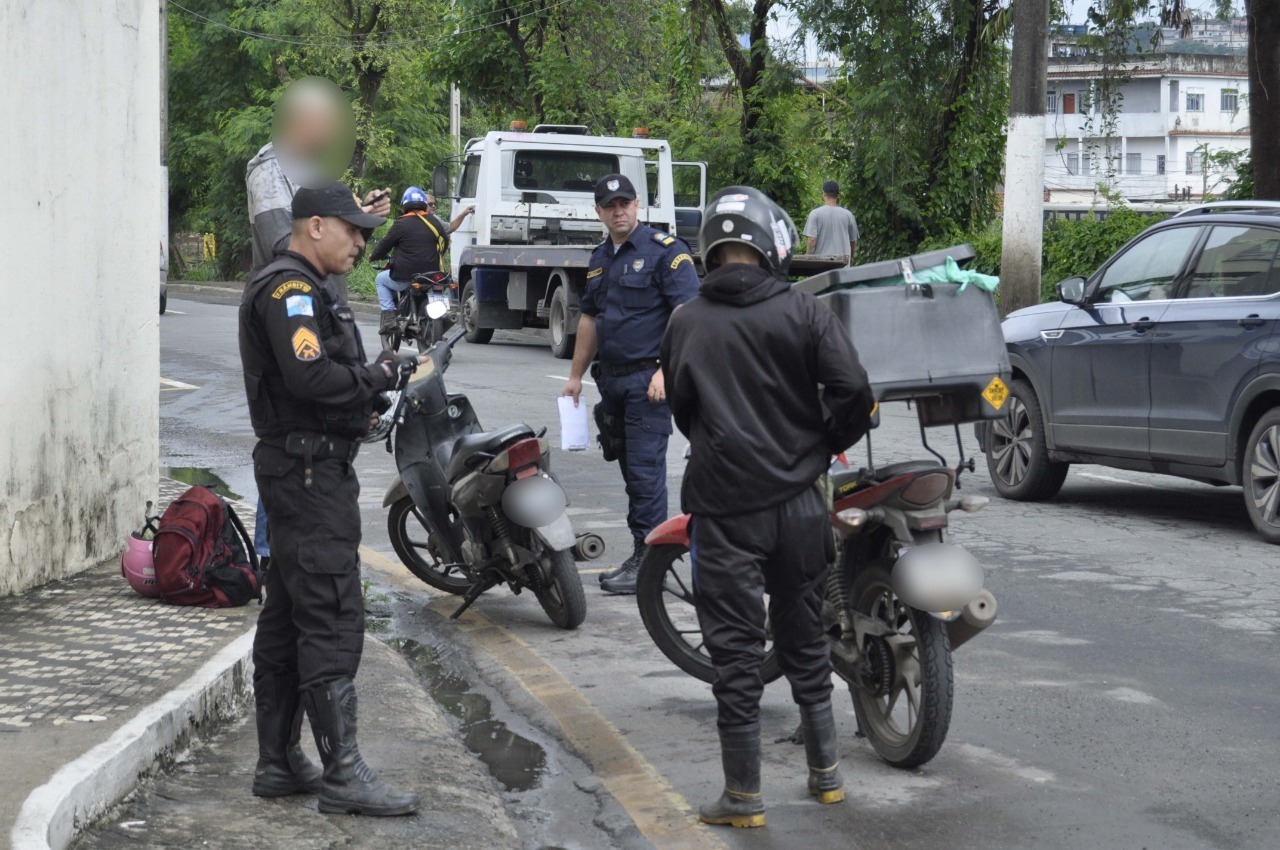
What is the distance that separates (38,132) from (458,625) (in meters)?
2.73

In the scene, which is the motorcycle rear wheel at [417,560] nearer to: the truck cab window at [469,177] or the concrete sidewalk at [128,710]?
the concrete sidewalk at [128,710]

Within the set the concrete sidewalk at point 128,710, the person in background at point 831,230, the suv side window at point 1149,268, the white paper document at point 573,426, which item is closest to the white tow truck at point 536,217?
the person in background at point 831,230

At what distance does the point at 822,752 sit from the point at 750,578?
591mm

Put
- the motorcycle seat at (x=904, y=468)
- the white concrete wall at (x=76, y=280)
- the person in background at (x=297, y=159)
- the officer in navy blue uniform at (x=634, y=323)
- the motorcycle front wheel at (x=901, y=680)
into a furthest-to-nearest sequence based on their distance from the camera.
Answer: the officer in navy blue uniform at (x=634, y=323)
the white concrete wall at (x=76, y=280)
the person in background at (x=297, y=159)
the motorcycle seat at (x=904, y=468)
the motorcycle front wheel at (x=901, y=680)

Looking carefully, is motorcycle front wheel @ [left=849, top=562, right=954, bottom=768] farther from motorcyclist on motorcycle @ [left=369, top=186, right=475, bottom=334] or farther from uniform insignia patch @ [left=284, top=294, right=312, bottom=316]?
motorcyclist on motorcycle @ [left=369, top=186, right=475, bottom=334]

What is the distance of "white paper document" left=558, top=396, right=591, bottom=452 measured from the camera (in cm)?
775

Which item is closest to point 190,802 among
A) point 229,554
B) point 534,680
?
point 534,680

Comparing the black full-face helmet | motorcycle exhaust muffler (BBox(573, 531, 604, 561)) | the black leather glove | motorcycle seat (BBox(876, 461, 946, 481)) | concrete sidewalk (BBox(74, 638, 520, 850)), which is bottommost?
concrete sidewalk (BBox(74, 638, 520, 850))

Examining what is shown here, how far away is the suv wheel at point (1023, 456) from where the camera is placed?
1014 centimetres

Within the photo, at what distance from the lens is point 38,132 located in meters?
6.92

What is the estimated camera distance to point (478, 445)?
703 centimetres

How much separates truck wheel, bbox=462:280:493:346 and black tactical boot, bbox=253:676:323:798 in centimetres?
1498

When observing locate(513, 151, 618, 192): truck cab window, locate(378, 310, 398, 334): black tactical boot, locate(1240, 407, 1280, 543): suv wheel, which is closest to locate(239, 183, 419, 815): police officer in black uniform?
locate(1240, 407, 1280, 543): suv wheel

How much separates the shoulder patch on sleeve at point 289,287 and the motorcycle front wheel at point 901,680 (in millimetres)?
1934
